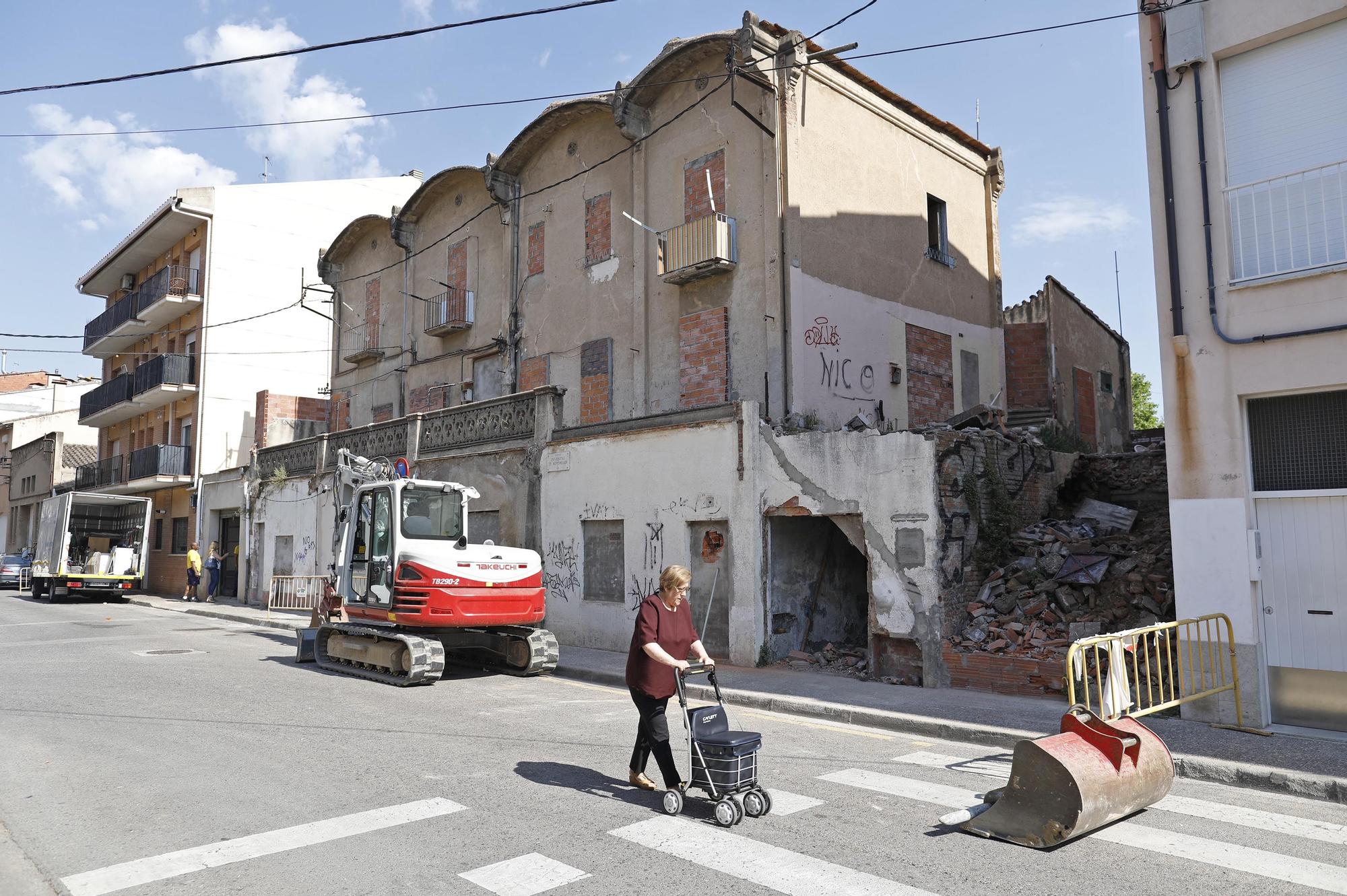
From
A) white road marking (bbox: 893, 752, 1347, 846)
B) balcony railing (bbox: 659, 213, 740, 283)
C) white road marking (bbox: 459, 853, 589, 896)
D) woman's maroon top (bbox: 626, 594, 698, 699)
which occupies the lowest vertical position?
white road marking (bbox: 893, 752, 1347, 846)

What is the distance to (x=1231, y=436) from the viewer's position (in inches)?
366

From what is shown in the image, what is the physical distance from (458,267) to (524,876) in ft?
70.8

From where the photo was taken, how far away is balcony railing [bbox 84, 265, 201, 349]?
34.8 metres

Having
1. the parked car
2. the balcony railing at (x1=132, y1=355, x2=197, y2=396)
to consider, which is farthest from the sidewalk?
the parked car

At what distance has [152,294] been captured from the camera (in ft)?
118

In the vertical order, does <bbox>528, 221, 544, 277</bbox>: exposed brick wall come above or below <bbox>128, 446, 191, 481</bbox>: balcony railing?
above

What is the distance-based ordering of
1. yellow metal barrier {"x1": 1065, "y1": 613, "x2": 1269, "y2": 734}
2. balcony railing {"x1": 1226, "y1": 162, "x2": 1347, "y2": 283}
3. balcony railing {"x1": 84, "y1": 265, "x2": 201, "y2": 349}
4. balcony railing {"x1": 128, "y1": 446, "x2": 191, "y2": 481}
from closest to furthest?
1. yellow metal barrier {"x1": 1065, "y1": 613, "x2": 1269, "y2": 734}
2. balcony railing {"x1": 1226, "y1": 162, "x2": 1347, "y2": 283}
3. balcony railing {"x1": 128, "y1": 446, "x2": 191, "y2": 481}
4. balcony railing {"x1": 84, "y1": 265, "x2": 201, "y2": 349}

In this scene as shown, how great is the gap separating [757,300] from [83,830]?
13.5 meters

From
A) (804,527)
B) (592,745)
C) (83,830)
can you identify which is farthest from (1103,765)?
(804,527)

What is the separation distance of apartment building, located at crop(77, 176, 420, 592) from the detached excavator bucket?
101 feet

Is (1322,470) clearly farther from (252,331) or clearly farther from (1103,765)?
(252,331)

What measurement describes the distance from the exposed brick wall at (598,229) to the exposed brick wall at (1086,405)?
11.4 m

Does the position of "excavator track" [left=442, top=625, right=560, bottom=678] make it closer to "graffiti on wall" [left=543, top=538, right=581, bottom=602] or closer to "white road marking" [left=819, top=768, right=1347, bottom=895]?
"graffiti on wall" [left=543, top=538, right=581, bottom=602]

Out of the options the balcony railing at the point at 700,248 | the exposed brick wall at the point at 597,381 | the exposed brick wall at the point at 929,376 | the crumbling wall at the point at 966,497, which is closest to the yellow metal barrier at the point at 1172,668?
the crumbling wall at the point at 966,497
